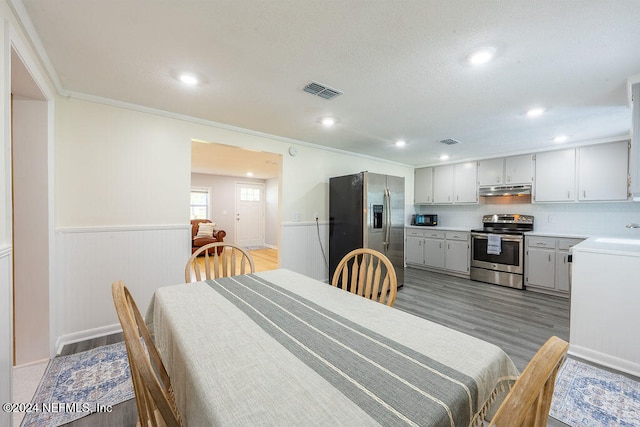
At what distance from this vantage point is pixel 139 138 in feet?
8.88

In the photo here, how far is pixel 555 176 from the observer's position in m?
4.11

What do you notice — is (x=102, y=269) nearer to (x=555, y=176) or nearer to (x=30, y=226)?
(x=30, y=226)

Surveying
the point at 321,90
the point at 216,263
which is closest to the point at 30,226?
the point at 216,263

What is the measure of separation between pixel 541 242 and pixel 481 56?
3.50 m

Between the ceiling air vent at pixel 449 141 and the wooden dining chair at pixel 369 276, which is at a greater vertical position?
the ceiling air vent at pixel 449 141

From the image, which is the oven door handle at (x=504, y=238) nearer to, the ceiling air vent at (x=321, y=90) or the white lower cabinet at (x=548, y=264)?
the white lower cabinet at (x=548, y=264)

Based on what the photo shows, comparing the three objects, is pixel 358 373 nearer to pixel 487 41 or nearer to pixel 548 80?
pixel 487 41

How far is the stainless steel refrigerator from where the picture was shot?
373 cm

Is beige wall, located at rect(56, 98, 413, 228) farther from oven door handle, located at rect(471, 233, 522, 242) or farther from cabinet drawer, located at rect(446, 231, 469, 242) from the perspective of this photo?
oven door handle, located at rect(471, 233, 522, 242)

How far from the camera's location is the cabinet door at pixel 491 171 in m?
4.66

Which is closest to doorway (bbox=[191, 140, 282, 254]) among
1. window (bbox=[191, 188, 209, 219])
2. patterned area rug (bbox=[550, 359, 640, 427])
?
window (bbox=[191, 188, 209, 219])

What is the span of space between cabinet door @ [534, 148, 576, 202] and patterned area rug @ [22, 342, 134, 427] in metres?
5.64

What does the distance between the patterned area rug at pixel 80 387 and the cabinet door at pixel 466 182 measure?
5.46 meters

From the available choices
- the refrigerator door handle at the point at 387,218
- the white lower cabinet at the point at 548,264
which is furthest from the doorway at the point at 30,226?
the white lower cabinet at the point at 548,264
